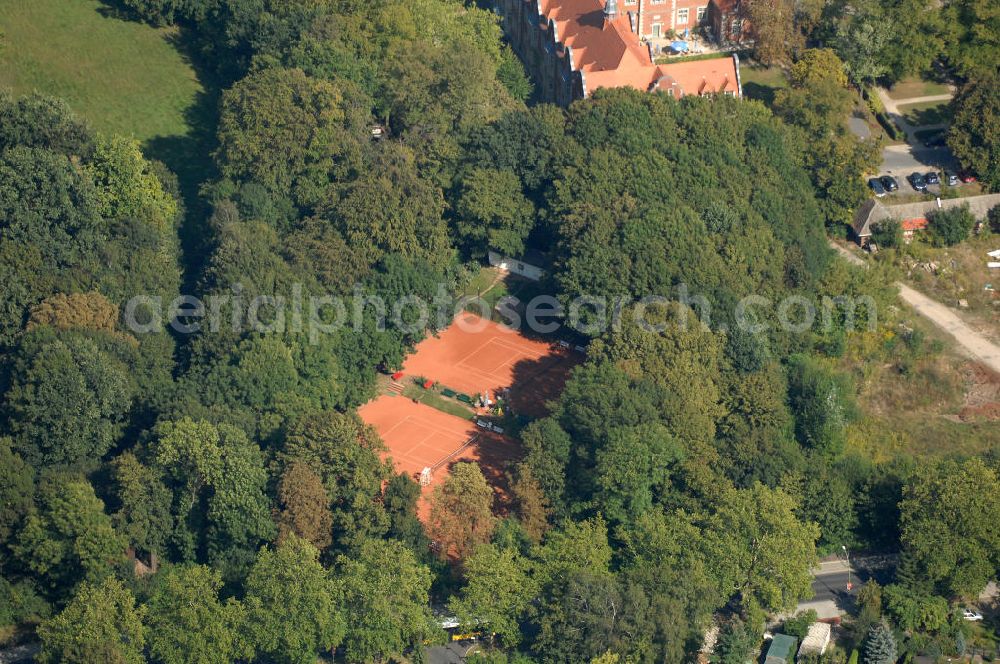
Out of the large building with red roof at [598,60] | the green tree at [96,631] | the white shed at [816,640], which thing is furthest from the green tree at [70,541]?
the large building with red roof at [598,60]

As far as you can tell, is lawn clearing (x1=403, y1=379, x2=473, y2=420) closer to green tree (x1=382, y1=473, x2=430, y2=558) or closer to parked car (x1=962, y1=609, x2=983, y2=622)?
green tree (x1=382, y1=473, x2=430, y2=558)

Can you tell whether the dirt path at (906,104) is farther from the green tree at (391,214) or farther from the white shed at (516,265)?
the green tree at (391,214)

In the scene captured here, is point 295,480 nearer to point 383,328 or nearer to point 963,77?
point 383,328

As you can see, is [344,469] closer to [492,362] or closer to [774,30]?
[492,362]

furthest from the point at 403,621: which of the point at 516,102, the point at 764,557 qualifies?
the point at 516,102

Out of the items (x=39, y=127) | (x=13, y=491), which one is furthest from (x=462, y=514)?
(x=39, y=127)

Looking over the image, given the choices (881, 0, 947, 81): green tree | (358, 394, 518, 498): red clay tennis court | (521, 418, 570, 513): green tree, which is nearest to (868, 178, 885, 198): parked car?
(881, 0, 947, 81): green tree

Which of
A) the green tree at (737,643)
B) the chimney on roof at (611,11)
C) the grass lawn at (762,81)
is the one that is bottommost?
the green tree at (737,643)
